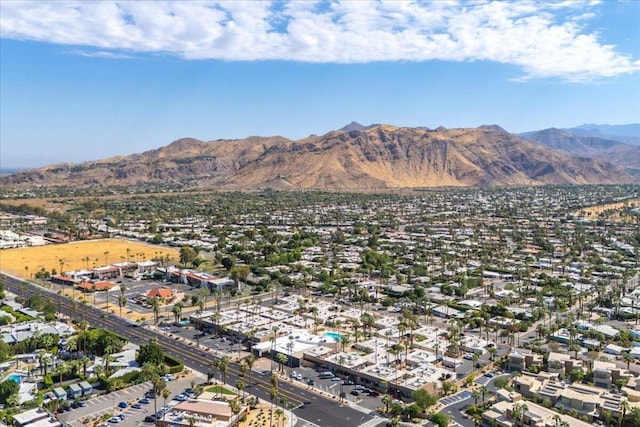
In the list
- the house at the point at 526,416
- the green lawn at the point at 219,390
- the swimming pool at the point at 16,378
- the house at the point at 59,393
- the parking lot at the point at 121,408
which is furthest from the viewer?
the swimming pool at the point at 16,378

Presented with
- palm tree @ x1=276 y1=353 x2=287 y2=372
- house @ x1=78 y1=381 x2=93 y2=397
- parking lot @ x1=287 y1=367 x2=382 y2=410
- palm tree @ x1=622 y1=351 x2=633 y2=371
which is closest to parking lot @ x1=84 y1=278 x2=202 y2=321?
palm tree @ x1=276 y1=353 x2=287 y2=372

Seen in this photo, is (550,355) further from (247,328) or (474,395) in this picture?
(247,328)

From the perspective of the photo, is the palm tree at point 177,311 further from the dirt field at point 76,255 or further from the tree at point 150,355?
the dirt field at point 76,255

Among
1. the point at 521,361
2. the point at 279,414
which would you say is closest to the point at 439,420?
the point at 279,414

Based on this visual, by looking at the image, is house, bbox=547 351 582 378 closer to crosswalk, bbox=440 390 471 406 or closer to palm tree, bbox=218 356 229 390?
crosswalk, bbox=440 390 471 406

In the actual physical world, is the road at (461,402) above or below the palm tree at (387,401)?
below

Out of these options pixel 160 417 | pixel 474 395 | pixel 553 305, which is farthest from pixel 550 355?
pixel 160 417

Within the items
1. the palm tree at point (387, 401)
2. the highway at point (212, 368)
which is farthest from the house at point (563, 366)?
→ the highway at point (212, 368)

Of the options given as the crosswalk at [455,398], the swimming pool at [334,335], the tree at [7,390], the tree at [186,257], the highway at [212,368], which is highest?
the tree at [186,257]
